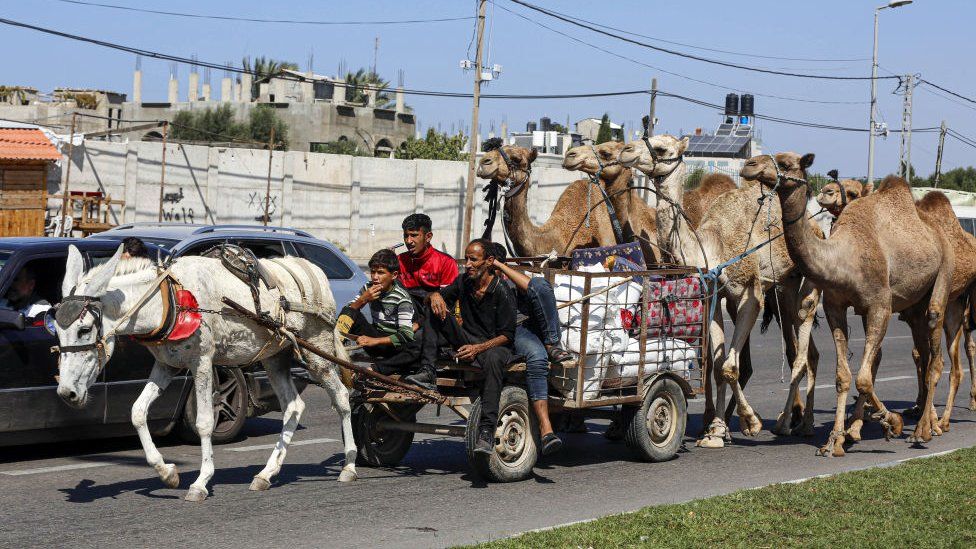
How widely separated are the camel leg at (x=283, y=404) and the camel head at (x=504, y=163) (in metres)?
4.36

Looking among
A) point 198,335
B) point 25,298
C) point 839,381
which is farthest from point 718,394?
point 25,298

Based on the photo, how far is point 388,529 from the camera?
312 inches

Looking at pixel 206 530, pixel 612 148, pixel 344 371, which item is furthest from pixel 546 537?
pixel 612 148

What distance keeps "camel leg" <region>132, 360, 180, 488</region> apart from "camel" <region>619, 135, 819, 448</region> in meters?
5.60

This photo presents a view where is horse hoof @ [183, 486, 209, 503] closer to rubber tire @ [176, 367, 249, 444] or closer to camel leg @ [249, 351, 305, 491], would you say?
camel leg @ [249, 351, 305, 491]

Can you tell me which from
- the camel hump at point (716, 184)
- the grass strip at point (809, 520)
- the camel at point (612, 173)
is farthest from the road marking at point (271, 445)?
the camel hump at point (716, 184)

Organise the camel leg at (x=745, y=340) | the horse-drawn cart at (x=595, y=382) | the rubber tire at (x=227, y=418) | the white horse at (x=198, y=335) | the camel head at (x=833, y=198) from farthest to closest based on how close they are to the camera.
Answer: the camel head at (x=833, y=198)
the camel leg at (x=745, y=340)
the rubber tire at (x=227, y=418)
the horse-drawn cart at (x=595, y=382)
the white horse at (x=198, y=335)

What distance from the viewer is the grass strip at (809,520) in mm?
7471

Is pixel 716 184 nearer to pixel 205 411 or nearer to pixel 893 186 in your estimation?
pixel 893 186

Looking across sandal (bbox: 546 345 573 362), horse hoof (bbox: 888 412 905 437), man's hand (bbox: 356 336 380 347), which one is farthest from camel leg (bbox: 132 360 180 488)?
horse hoof (bbox: 888 412 905 437)

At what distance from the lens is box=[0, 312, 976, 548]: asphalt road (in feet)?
25.3

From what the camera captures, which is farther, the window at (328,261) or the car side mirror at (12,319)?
the window at (328,261)

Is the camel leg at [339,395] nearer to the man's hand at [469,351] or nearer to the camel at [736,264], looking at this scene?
the man's hand at [469,351]

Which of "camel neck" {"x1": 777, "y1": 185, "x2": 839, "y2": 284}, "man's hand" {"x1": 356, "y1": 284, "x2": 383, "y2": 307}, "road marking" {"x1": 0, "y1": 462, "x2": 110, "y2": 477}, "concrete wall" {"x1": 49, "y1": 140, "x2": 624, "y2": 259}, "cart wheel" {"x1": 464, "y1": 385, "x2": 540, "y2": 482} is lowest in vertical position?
"road marking" {"x1": 0, "y1": 462, "x2": 110, "y2": 477}
